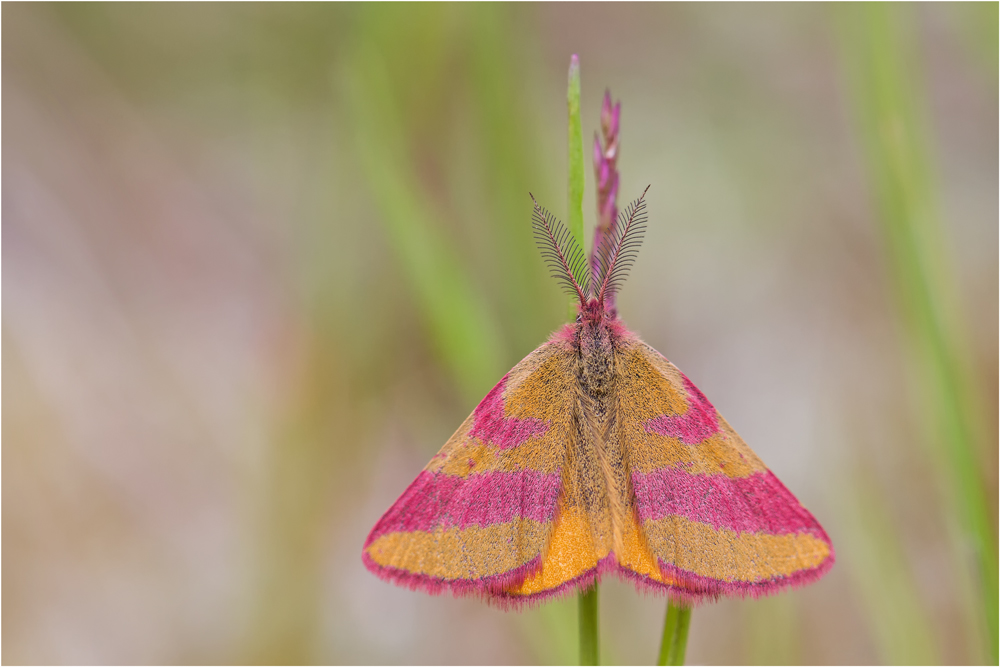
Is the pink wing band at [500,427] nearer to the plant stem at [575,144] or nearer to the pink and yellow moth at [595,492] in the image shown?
the pink and yellow moth at [595,492]

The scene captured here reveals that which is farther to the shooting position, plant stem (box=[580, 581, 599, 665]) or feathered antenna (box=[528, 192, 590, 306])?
feathered antenna (box=[528, 192, 590, 306])

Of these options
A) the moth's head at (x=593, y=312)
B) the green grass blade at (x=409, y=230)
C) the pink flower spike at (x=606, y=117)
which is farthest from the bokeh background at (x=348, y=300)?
the pink flower spike at (x=606, y=117)

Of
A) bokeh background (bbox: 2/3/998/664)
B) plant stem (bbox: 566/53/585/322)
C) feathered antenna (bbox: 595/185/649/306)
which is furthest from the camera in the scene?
bokeh background (bbox: 2/3/998/664)

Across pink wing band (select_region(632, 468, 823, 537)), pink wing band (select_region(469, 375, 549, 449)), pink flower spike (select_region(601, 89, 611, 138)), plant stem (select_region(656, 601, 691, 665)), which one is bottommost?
plant stem (select_region(656, 601, 691, 665))

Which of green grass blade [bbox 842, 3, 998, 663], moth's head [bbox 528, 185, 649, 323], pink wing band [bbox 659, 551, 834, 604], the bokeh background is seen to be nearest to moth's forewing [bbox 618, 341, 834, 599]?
pink wing band [bbox 659, 551, 834, 604]

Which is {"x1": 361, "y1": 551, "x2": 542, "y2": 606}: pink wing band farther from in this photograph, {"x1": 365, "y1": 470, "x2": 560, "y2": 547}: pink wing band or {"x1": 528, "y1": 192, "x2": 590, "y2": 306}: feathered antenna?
{"x1": 528, "y1": 192, "x2": 590, "y2": 306}: feathered antenna
